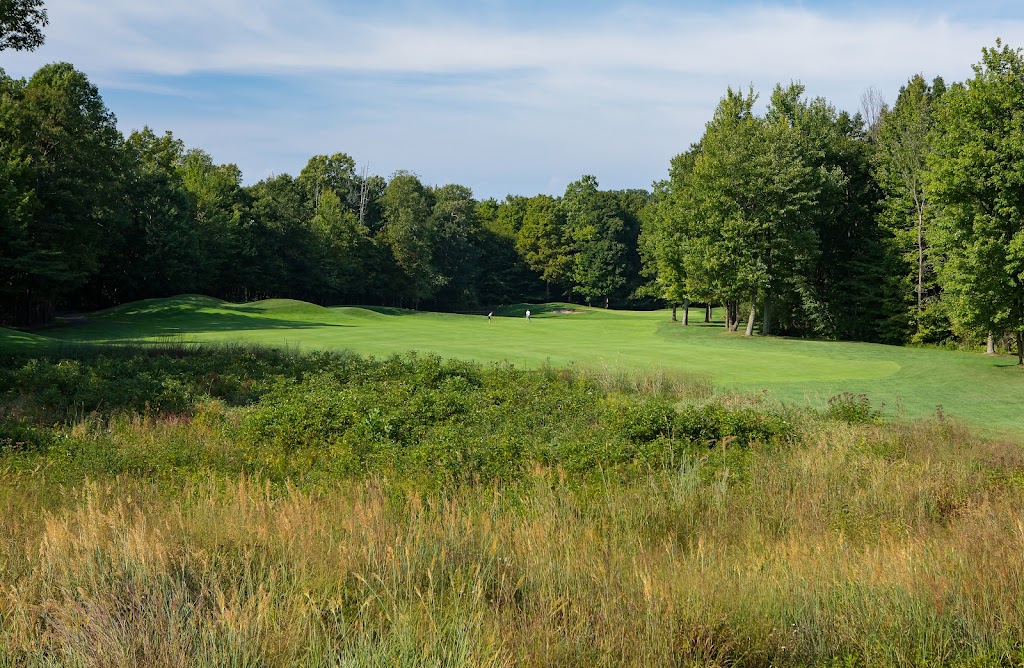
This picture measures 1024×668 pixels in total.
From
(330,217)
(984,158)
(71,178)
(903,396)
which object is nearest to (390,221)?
(330,217)

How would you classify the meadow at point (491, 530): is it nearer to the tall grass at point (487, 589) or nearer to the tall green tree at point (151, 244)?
the tall grass at point (487, 589)

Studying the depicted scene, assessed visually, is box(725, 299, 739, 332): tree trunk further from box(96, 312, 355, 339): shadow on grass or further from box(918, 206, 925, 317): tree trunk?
box(96, 312, 355, 339): shadow on grass

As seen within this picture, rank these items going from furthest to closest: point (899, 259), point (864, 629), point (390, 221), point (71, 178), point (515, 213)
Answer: point (515, 213) → point (390, 221) → point (899, 259) → point (71, 178) → point (864, 629)

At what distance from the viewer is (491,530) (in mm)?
6570

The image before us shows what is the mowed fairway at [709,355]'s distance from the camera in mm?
21031

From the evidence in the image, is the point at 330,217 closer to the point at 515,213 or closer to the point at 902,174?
the point at 515,213

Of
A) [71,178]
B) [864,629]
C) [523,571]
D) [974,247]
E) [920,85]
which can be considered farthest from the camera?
[920,85]

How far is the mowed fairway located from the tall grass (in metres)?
13.0

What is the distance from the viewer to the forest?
30594 millimetres

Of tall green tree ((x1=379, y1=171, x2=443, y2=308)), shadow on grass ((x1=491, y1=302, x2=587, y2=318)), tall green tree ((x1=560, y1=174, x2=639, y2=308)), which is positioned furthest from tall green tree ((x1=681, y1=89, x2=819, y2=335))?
tall green tree ((x1=560, y1=174, x2=639, y2=308))

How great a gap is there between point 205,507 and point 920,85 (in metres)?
61.1

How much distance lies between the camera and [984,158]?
29.8m

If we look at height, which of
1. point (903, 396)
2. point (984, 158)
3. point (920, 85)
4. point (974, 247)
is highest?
point (920, 85)

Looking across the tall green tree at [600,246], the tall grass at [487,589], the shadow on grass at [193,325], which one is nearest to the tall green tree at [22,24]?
the shadow on grass at [193,325]
